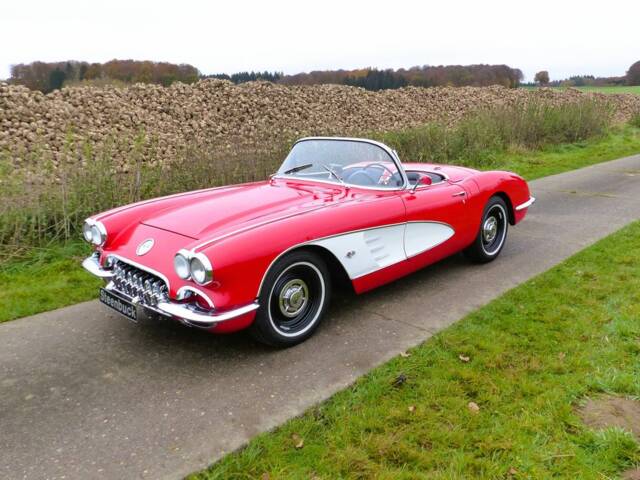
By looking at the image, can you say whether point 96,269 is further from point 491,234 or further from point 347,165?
point 491,234

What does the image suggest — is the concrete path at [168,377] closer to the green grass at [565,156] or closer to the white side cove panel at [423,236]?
the white side cove panel at [423,236]

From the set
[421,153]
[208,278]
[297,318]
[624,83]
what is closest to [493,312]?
[297,318]

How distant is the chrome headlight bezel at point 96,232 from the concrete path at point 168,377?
66 centimetres

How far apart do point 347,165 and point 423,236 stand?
89 cm

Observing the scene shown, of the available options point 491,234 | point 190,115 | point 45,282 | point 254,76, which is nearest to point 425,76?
point 254,76

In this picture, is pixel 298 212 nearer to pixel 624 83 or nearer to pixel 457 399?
pixel 457 399

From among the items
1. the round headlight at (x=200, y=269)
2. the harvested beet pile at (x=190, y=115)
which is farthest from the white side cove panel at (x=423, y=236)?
the harvested beet pile at (x=190, y=115)

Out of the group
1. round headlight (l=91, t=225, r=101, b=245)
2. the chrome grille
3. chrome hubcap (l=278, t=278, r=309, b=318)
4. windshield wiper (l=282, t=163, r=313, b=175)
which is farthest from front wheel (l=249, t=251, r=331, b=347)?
round headlight (l=91, t=225, r=101, b=245)

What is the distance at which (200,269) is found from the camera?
9.75ft

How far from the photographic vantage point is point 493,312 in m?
4.04

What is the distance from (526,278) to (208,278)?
3.22 meters

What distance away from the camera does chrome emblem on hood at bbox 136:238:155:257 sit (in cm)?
336

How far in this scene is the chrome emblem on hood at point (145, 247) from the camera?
3359mm

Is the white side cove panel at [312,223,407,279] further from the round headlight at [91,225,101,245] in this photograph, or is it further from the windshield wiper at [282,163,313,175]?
the round headlight at [91,225,101,245]
